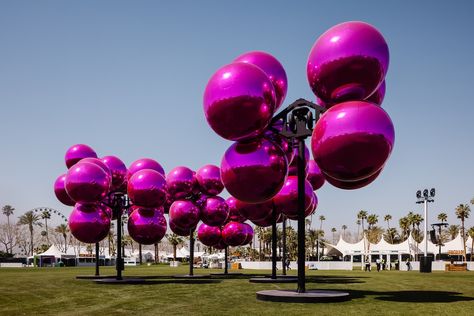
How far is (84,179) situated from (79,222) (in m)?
2.30

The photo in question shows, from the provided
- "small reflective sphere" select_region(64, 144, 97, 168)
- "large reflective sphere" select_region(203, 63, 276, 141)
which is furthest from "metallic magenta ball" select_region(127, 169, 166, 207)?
"large reflective sphere" select_region(203, 63, 276, 141)

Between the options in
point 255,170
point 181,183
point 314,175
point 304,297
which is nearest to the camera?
point 304,297

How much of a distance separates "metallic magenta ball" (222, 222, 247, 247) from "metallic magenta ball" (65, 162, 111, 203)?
7.63 metres

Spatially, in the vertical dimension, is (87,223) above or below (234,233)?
above

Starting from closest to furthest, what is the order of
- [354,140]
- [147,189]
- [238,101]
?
[354,140]
[238,101]
[147,189]

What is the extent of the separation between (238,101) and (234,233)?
13.6m

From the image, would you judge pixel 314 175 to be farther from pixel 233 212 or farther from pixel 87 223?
pixel 87 223

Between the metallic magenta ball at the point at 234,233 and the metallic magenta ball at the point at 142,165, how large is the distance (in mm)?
4397

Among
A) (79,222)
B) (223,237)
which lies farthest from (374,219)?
(79,222)

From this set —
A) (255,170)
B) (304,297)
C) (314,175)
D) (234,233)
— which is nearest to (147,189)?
(234,233)

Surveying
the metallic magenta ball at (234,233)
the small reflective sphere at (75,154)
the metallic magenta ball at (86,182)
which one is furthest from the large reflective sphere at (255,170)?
the small reflective sphere at (75,154)

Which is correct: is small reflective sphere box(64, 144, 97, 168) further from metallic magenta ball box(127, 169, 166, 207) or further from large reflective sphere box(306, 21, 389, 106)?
large reflective sphere box(306, 21, 389, 106)

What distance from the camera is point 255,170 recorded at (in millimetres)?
11578

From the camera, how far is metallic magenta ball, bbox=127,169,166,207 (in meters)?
19.0
